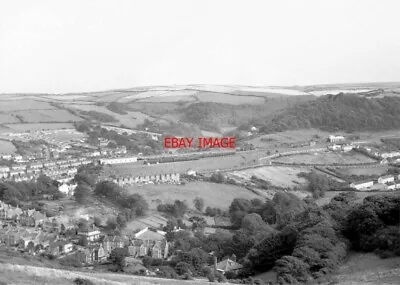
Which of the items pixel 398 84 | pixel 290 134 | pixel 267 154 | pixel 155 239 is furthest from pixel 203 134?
pixel 155 239

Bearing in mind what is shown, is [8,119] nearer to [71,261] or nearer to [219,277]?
[71,261]

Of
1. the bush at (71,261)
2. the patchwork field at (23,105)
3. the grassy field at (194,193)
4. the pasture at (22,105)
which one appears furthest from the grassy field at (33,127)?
the bush at (71,261)

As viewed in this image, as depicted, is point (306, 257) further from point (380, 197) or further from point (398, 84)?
point (398, 84)

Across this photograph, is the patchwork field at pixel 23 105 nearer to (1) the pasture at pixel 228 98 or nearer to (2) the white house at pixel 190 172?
(1) the pasture at pixel 228 98

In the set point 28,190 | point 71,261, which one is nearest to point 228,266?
point 71,261

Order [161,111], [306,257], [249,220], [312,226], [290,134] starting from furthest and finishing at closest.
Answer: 1. [161,111]
2. [290,134]
3. [249,220]
4. [312,226]
5. [306,257]

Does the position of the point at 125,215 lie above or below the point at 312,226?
below
